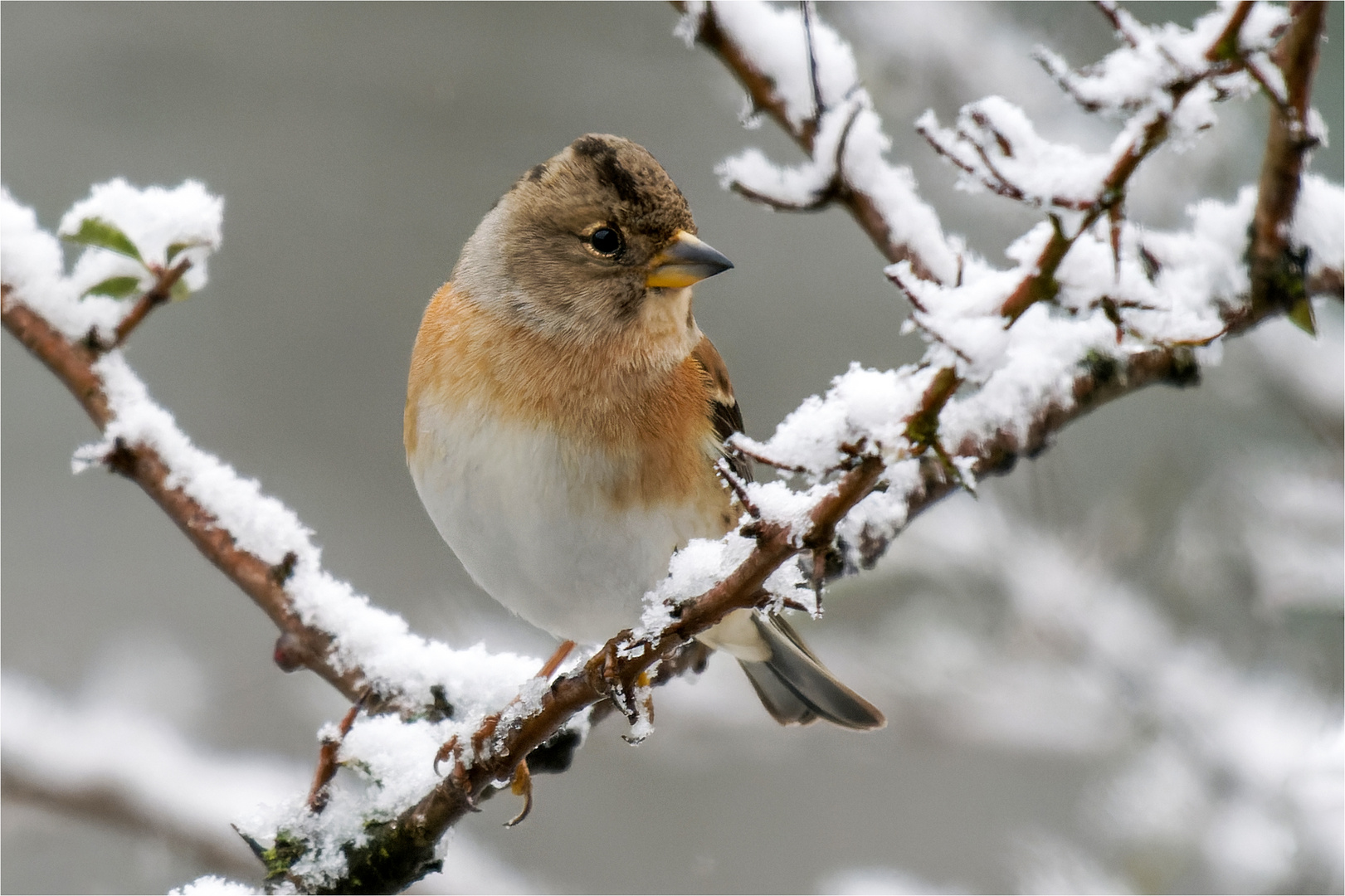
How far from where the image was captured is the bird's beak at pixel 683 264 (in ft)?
6.32

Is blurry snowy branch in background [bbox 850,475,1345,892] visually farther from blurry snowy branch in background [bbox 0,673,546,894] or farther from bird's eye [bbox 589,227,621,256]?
blurry snowy branch in background [bbox 0,673,546,894]

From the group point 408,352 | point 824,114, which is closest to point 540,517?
point 824,114

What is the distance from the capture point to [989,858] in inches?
95.5

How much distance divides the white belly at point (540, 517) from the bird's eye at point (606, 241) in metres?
0.40

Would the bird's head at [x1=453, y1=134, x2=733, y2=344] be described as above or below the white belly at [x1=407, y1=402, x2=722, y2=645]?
above

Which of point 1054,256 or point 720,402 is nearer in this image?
point 1054,256

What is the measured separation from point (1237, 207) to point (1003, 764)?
5.60 ft

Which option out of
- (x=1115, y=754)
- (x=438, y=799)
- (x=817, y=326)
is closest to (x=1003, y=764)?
(x=1115, y=754)

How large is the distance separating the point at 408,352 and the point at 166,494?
9.98 feet

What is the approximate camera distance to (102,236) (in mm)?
1580

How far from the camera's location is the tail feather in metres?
2.14

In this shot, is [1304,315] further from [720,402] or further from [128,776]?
[128,776]

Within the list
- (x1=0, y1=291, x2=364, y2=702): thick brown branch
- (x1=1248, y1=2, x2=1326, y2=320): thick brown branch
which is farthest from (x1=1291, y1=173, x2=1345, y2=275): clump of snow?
(x1=0, y1=291, x2=364, y2=702): thick brown branch

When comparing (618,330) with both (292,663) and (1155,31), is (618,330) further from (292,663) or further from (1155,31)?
(1155,31)
